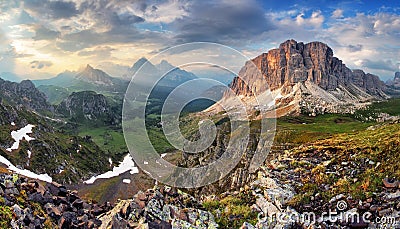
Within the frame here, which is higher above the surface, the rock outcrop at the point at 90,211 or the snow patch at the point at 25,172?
the rock outcrop at the point at 90,211

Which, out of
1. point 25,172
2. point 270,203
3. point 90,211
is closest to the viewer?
point 270,203

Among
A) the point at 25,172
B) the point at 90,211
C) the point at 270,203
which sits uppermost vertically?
the point at 270,203

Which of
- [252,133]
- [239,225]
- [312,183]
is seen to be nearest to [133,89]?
[239,225]

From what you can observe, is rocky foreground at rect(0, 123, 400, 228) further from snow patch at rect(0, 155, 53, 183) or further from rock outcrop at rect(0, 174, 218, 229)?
snow patch at rect(0, 155, 53, 183)

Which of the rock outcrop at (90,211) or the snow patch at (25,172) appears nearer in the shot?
the rock outcrop at (90,211)

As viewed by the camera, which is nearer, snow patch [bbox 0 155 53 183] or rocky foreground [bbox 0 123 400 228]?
rocky foreground [bbox 0 123 400 228]

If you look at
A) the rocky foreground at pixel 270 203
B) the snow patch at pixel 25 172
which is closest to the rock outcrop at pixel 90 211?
the rocky foreground at pixel 270 203

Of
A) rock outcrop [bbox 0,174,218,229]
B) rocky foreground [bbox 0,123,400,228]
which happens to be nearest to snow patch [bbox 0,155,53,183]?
rock outcrop [bbox 0,174,218,229]

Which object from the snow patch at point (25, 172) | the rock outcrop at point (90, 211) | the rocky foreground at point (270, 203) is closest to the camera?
the rocky foreground at point (270, 203)

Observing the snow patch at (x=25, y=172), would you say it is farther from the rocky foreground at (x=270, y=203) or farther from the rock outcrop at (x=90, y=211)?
the rocky foreground at (x=270, y=203)

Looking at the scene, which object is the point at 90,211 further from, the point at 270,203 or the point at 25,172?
the point at 25,172

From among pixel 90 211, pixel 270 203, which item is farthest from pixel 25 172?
pixel 270 203

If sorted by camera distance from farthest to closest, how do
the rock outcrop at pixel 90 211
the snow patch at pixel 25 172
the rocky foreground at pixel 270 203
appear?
the snow patch at pixel 25 172 → the rock outcrop at pixel 90 211 → the rocky foreground at pixel 270 203

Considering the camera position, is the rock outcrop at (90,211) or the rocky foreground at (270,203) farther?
the rock outcrop at (90,211)
